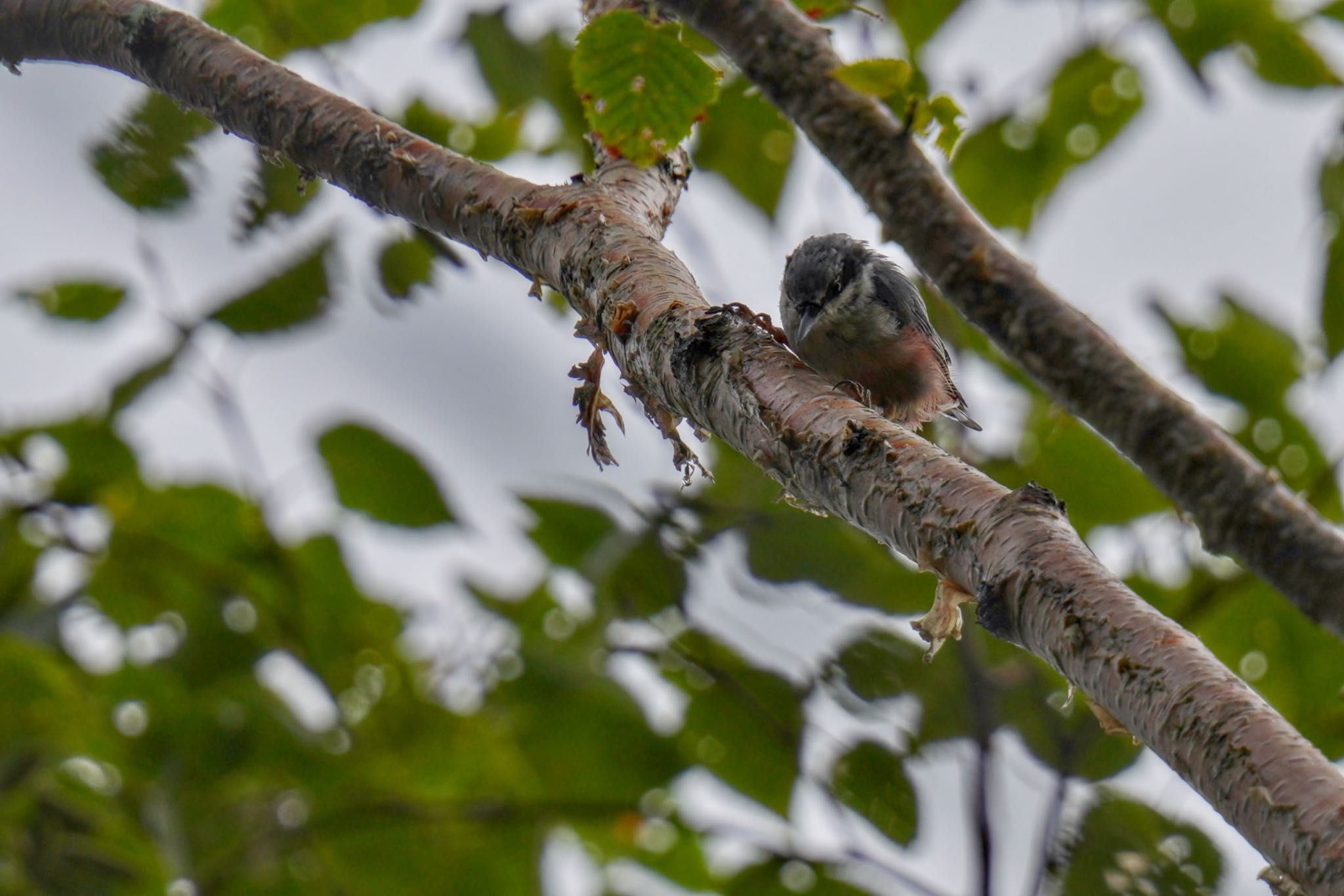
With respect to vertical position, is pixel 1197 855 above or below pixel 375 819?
above

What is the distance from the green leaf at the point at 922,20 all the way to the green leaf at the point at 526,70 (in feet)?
2.39

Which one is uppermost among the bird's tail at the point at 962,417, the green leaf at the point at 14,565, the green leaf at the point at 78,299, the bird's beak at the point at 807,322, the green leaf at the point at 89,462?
the bird's beak at the point at 807,322

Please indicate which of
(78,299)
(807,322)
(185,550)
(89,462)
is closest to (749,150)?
(807,322)

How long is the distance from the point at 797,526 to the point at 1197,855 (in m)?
0.85

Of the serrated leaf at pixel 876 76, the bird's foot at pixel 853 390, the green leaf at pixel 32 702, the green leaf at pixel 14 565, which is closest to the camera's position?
the serrated leaf at pixel 876 76

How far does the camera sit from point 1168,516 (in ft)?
7.89

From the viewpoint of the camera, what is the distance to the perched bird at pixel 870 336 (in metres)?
2.40

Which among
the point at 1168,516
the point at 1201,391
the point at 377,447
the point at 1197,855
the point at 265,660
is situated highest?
the point at 1201,391

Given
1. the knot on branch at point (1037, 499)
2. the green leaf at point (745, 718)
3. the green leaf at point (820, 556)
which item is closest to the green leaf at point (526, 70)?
the green leaf at point (820, 556)

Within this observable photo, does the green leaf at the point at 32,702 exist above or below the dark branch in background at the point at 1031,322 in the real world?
below

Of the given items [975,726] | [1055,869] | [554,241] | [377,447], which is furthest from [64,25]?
[1055,869]

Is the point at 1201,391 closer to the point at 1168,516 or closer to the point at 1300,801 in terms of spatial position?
the point at 1168,516

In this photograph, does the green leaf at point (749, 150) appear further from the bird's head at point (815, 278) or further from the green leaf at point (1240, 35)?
the green leaf at point (1240, 35)

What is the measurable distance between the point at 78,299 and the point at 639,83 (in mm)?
1944
